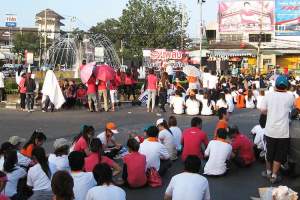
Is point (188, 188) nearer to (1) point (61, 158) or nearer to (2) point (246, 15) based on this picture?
(1) point (61, 158)

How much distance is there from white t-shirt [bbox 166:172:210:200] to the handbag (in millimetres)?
3062

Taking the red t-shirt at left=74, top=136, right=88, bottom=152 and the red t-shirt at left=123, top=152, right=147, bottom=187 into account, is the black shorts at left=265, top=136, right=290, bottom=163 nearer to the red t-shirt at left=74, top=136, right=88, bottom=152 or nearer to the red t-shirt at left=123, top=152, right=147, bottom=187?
the red t-shirt at left=123, top=152, right=147, bottom=187

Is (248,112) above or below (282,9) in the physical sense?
below

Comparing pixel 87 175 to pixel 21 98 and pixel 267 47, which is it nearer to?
pixel 21 98

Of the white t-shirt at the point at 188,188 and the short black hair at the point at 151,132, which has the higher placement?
the short black hair at the point at 151,132

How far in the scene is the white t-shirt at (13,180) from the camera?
7.66 metres

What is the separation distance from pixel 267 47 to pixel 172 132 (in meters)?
56.0

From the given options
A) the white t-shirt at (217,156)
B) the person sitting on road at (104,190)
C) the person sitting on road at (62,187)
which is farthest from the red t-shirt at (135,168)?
the person sitting on road at (62,187)

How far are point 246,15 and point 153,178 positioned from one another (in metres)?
60.4

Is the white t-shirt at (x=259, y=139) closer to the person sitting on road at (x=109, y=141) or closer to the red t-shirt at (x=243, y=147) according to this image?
the red t-shirt at (x=243, y=147)

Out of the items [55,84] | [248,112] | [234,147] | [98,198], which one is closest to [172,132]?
[234,147]

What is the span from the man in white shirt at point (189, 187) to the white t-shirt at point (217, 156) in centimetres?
340

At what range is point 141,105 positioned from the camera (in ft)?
81.1

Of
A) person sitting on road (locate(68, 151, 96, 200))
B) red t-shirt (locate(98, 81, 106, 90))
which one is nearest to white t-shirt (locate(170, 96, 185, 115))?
red t-shirt (locate(98, 81, 106, 90))
